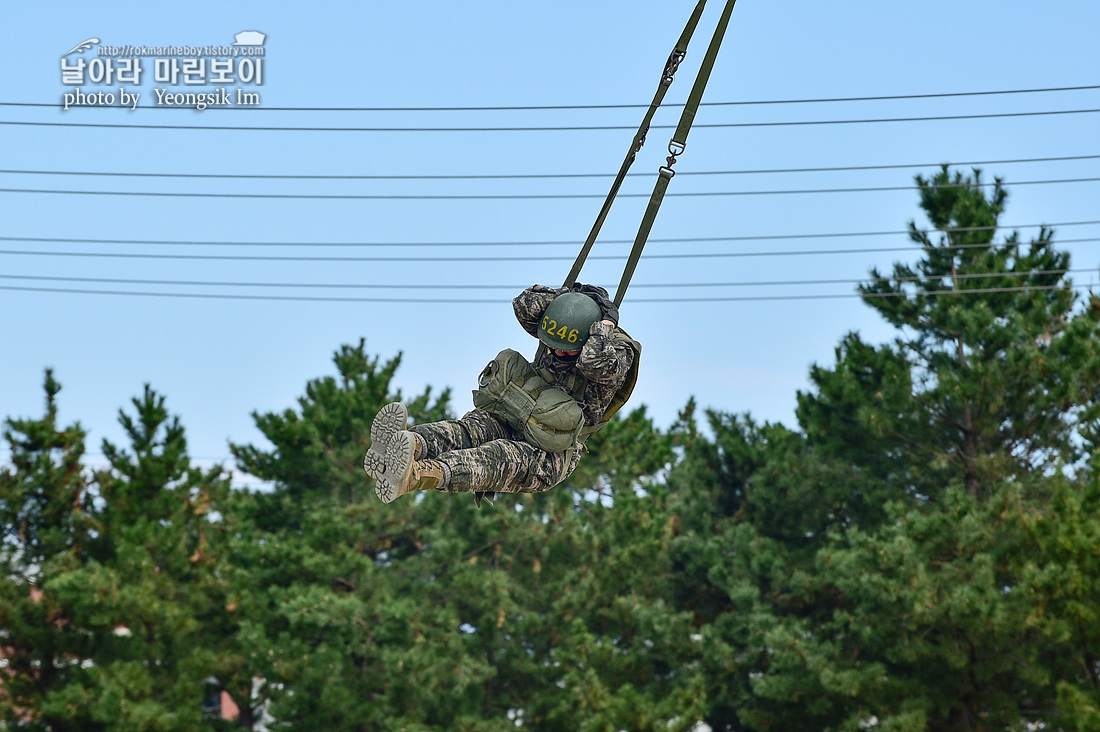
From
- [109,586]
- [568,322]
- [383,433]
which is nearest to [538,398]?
[568,322]

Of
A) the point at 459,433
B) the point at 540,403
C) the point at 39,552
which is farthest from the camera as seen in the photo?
the point at 39,552

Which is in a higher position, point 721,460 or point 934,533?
point 721,460

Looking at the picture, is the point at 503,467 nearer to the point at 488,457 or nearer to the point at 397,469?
the point at 488,457

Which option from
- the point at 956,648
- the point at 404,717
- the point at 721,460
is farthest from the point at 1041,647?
the point at 404,717

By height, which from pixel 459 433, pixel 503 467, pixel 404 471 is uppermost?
pixel 459 433

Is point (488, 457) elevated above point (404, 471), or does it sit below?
above

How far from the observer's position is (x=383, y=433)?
7625 millimetres

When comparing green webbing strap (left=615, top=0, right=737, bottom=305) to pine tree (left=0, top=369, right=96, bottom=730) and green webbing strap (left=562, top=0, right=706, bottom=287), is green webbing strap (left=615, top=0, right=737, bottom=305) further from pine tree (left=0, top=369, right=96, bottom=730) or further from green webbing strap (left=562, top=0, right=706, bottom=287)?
pine tree (left=0, top=369, right=96, bottom=730)

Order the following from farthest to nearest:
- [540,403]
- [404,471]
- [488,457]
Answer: [540,403], [488,457], [404,471]

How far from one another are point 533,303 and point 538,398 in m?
0.63

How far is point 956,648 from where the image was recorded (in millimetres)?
20641

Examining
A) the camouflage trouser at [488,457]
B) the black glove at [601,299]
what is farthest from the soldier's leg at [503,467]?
the black glove at [601,299]

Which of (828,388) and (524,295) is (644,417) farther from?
(524,295)

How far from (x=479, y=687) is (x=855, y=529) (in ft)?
25.7
